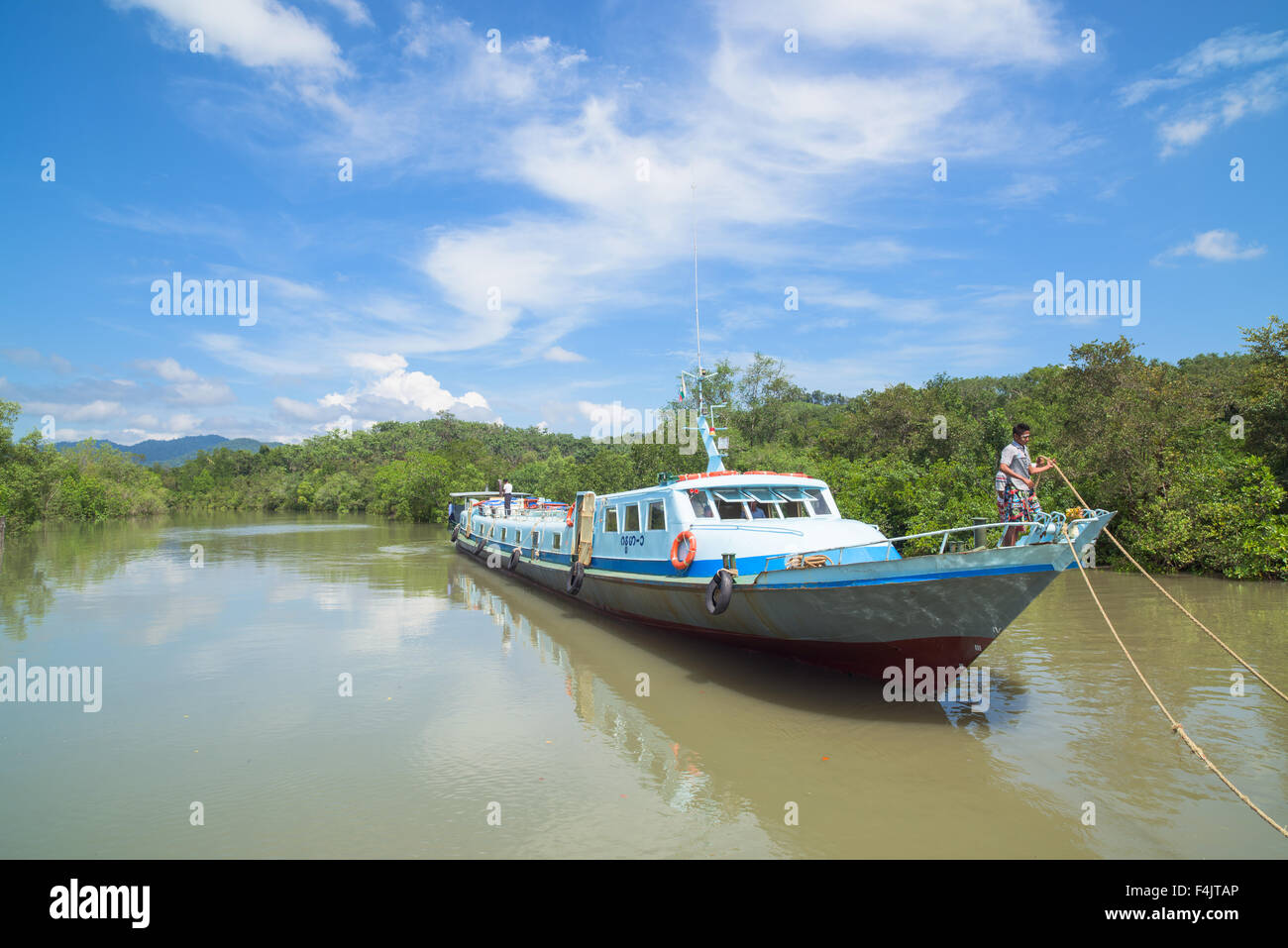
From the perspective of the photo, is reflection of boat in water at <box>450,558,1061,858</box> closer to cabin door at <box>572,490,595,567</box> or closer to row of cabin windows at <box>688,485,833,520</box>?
row of cabin windows at <box>688,485,833,520</box>

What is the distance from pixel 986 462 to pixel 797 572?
21944 mm

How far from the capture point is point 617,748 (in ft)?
27.0

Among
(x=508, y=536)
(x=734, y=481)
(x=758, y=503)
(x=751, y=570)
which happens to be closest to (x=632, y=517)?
(x=734, y=481)

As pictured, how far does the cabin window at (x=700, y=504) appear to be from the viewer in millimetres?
11656

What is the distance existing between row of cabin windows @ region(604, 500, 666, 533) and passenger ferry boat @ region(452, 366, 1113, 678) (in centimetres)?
4

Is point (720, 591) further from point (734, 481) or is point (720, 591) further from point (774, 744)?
point (734, 481)

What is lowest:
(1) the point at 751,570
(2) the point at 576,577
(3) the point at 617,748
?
(3) the point at 617,748

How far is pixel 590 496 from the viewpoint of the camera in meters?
15.9

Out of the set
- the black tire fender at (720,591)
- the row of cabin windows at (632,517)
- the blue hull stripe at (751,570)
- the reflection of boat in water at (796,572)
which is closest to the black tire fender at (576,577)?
the reflection of boat in water at (796,572)

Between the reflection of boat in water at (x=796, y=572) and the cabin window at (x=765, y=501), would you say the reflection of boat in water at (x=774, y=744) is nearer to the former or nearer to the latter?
the reflection of boat in water at (x=796, y=572)

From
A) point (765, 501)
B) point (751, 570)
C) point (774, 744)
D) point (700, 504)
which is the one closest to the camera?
point (774, 744)
